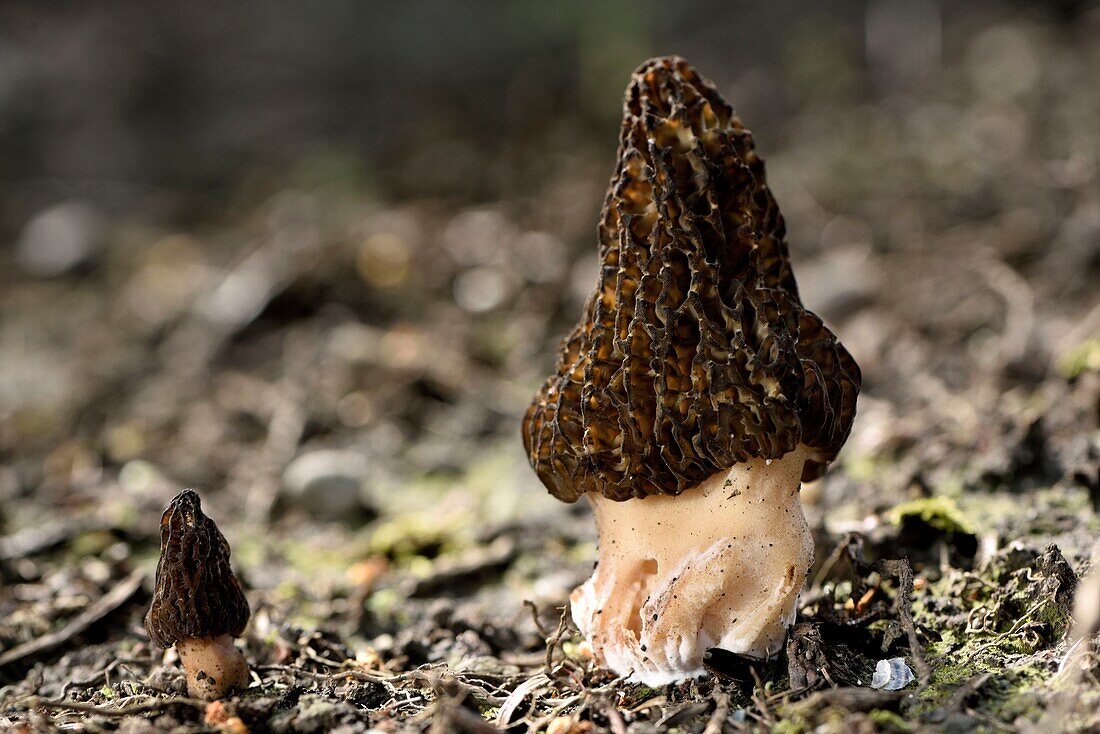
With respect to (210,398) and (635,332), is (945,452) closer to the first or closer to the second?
(635,332)

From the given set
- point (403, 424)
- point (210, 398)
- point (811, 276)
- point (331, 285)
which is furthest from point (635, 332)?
point (331, 285)

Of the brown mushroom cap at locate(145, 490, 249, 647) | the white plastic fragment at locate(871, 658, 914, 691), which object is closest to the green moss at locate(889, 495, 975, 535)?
the white plastic fragment at locate(871, 658, 914, 691)

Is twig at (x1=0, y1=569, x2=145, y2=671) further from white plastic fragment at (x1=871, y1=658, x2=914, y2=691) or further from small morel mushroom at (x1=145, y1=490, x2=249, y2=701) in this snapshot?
white plastic fragment at (x1=871, y1=658, x2=914, y2=691)

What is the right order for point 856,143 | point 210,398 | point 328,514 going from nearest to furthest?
point 328,514, point 210,398, point 856,143

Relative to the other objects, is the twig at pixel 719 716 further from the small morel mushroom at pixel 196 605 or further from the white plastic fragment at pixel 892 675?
the small morel mushroom at pixel 196 605

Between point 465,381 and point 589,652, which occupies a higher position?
point 465,381

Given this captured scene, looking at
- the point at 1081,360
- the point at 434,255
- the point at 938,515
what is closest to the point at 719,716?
the point at 938,515

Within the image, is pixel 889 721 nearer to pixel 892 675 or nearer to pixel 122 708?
pixel 892 675
